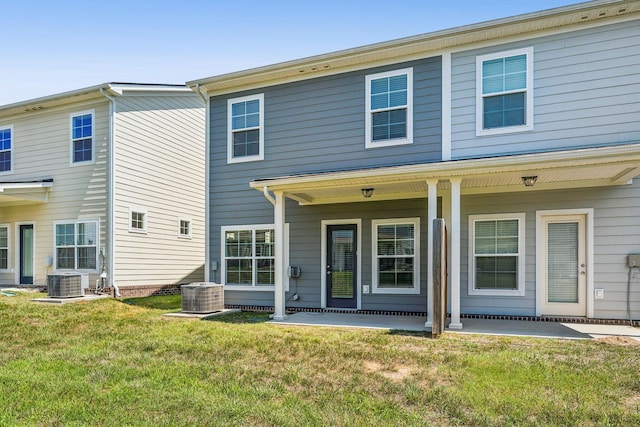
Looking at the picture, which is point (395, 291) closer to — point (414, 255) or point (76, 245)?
point (414, 255)

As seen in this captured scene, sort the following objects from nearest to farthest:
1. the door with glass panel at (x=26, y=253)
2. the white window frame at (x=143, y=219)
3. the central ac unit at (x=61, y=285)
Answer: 1. the central ac unit at (x=61, y=285)
2. the white window frame at (x=143, y=219)
3. the door with glass panel at (x=26, y=253)

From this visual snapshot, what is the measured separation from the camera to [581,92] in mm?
7312

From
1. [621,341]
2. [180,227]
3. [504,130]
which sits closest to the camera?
[621,341]

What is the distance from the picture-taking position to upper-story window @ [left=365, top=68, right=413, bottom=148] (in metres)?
8.34

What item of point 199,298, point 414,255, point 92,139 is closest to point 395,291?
point 414,255

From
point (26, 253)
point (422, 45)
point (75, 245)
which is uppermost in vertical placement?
point (422, 45)

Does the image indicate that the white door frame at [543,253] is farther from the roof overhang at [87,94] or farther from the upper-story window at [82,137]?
the upper-story window at [82,137]

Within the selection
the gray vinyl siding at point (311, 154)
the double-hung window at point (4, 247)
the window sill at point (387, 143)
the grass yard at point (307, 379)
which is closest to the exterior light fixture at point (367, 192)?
the gray vinyl siding at point (311, 154)

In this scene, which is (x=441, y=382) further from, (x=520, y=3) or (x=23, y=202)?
(x=23, y=202)

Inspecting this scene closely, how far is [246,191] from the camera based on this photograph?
9703mm

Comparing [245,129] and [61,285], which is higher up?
[245,129]

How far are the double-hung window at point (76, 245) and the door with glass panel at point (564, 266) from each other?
10.4 metres

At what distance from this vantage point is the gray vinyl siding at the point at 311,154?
27.1 feet

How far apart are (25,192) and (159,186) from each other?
336 cm
